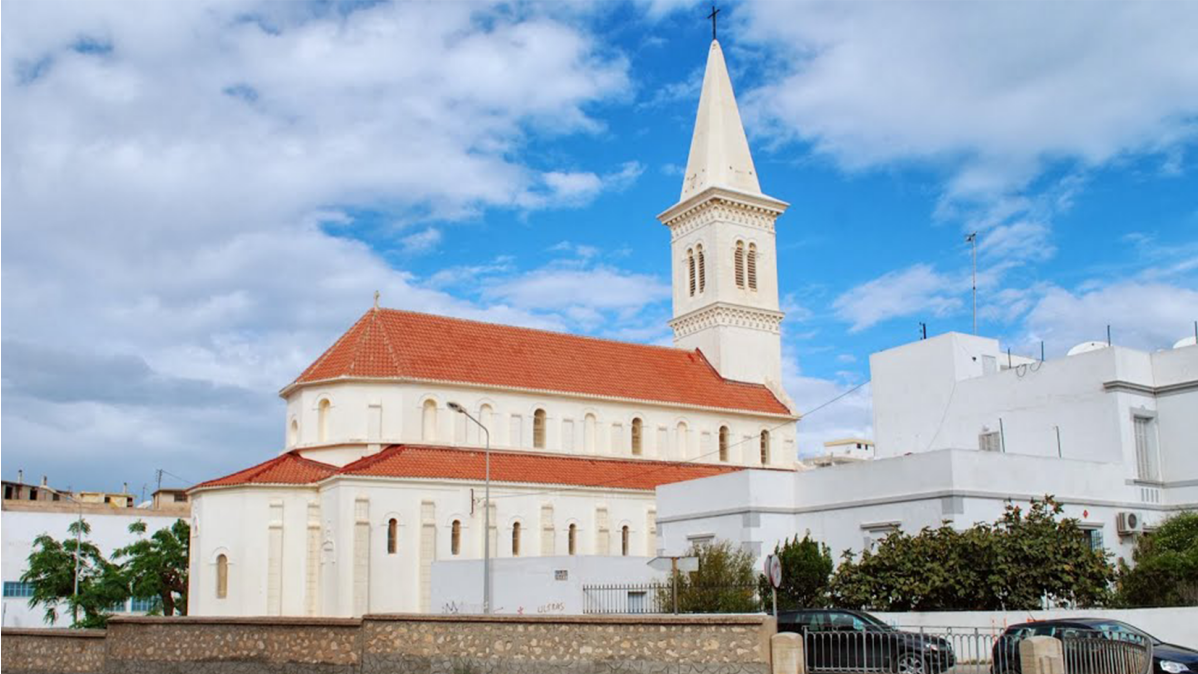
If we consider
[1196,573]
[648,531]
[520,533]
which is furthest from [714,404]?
[1196,573]

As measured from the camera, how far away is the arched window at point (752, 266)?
6669 cm

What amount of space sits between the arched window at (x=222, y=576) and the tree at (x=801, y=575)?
76.9 ft

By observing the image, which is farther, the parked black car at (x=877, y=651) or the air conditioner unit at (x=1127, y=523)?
the air conditioner unit at (x=1127, y=523)

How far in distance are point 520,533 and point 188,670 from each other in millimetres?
26293

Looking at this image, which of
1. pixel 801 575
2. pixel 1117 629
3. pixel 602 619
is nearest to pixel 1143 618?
pixel 1117 629

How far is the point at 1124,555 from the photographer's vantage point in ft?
116

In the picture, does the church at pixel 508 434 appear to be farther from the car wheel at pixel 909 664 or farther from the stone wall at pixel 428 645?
the car wheel at pixel 909 664

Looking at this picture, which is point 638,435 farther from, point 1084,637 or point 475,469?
point 1084,637

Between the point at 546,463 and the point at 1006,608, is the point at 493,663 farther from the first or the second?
the point at 546,463

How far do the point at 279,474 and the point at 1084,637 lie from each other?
3676 cm

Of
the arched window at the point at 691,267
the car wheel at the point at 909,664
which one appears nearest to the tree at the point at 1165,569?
the car wheel at the point at 909,664

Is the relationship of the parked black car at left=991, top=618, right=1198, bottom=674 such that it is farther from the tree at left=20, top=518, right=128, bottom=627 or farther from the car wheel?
the tree at left=20, top=518, right=128, bottom=627

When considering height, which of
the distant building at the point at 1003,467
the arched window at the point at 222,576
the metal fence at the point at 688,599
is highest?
the distant building at the point at 1003,467

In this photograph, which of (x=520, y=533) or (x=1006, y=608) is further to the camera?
(x=520, y=533)
